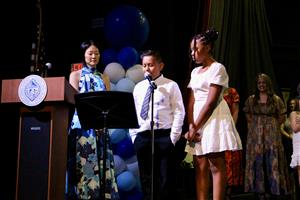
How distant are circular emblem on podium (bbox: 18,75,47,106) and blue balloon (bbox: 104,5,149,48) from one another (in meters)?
1.94

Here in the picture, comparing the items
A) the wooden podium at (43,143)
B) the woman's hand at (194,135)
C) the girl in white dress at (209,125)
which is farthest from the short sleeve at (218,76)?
the wooden podium at (43,143)

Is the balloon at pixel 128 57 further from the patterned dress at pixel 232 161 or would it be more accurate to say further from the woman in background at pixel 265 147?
the woman in background at pixel 265 147

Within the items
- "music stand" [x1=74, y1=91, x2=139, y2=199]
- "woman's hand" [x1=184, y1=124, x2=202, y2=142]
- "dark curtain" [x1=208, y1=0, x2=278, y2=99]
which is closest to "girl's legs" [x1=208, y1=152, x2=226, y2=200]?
"woman's hand" [x1=184, y1=124, x2=202, y2=142]

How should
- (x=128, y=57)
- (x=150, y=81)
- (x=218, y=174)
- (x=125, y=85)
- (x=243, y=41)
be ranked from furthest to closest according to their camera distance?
(x=243, y=41)
(x=128, y=57)
(x=125, y=85)
(x=150, y=81)
(x=218, y=174)

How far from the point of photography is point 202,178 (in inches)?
117

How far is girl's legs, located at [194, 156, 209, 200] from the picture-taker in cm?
297

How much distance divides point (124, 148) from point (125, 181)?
349mm

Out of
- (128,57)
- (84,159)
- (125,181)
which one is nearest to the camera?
(84,159)

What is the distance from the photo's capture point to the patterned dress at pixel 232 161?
16.5 ft

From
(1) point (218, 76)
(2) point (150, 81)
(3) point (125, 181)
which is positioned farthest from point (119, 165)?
(1) point (218, 76)

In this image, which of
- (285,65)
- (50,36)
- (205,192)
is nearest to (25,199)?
(205,192)

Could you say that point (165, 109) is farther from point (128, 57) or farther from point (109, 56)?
point (109, 56)

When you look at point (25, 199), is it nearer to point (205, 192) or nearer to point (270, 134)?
point (205, 192)

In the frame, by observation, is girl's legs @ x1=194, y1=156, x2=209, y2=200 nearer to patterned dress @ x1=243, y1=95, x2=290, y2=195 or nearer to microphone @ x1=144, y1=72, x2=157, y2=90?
microphone @ x1=144, y1=72, x2=157, y2=90
